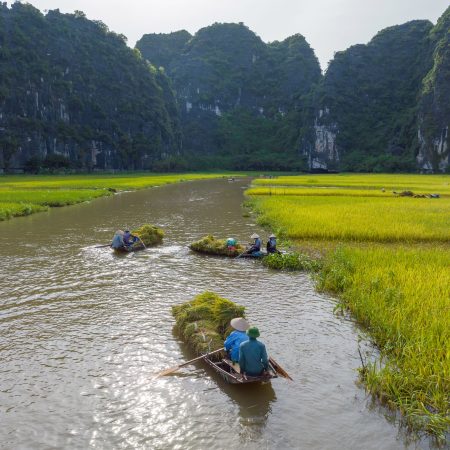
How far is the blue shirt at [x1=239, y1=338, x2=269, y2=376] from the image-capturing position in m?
6.73

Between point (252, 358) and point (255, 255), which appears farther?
point (255, 255)

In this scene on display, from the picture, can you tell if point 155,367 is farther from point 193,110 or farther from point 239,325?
point 193,110

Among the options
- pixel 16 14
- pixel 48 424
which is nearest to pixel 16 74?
pixel 16 14

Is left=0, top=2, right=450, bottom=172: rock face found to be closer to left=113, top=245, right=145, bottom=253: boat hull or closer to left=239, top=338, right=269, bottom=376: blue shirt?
left=113, top=245, right=145, bottom=253: boat hull

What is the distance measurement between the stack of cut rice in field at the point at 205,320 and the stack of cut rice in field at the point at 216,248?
21.2ft

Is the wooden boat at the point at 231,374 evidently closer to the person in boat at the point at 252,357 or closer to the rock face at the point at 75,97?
the person in boat at the point at 252,357

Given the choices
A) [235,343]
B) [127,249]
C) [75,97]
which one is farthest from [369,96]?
[235,343]

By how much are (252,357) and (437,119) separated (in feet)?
432

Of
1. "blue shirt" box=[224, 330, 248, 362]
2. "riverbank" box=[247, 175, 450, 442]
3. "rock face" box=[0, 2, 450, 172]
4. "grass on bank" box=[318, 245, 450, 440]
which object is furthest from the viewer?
"rock face" box=[0, 2, 450, 172]

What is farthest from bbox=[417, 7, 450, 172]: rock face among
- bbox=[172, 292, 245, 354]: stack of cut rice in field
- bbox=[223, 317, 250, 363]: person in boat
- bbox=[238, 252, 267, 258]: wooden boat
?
bbox=[223, 317, 250, 363]: person in boat

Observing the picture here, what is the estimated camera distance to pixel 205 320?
895 cm

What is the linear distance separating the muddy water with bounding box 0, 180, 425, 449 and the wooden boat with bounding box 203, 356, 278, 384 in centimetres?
21

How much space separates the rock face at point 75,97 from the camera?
3944 inches

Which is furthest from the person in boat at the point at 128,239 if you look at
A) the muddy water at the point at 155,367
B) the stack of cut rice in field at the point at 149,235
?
the muddy water at the point at 155,367
